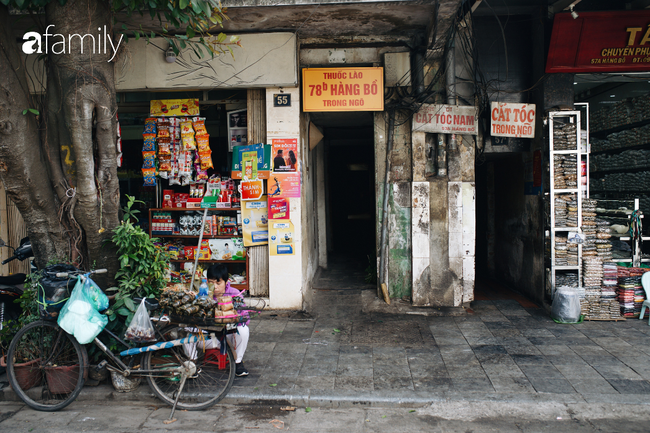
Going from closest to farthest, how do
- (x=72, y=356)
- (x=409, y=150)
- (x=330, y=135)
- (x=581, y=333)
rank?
(x=72, y=356)
(x=581, y=333)
(x=409, y=150)
(x=330, y=135)

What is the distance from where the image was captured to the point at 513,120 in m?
7.00

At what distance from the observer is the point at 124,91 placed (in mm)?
6875

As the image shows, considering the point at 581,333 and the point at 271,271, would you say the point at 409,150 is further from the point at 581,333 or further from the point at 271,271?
the point at 581,333

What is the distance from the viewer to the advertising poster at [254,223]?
7.03 m

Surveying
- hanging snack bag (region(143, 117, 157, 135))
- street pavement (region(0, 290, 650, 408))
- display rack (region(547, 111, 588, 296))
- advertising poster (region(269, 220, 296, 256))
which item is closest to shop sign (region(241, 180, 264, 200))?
advertising poster (region(269, 220, 296, 256))

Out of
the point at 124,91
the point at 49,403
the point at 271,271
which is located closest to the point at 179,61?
the point at 124,91

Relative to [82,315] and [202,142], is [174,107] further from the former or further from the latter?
[82,315]

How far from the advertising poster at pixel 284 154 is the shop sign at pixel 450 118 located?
218 cm

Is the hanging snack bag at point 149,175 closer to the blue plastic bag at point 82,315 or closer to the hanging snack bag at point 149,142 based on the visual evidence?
the hanging snack bag at point 149,142

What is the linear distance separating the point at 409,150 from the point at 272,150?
234 cm

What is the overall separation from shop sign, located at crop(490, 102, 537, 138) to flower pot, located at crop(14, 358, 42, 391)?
23.5ft

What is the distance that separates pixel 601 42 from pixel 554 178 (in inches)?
89.9

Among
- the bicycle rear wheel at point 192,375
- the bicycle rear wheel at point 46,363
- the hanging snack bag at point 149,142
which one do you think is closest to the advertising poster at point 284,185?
the hanging snack bag at point 149,142

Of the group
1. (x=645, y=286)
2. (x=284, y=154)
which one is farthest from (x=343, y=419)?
(x=645, y=286)
